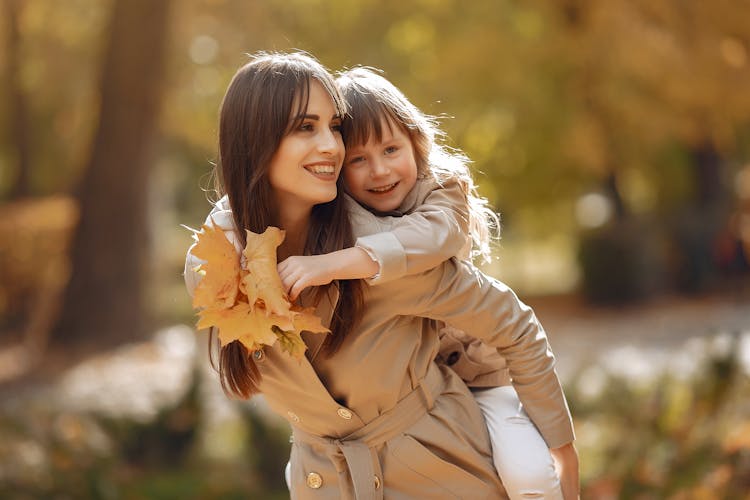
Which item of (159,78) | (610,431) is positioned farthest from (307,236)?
(159,78)

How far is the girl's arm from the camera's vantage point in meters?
2.07

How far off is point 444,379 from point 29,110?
17658mm

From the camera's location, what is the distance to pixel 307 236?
2.34 meters

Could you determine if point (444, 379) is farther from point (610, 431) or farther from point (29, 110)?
point (29, 110)

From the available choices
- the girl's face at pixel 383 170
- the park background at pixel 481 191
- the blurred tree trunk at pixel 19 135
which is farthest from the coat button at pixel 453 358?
the blurred tree trunk at pixel 19 135

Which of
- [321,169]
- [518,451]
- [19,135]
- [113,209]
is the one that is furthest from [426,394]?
[19,135]

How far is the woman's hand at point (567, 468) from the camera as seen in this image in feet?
7.92

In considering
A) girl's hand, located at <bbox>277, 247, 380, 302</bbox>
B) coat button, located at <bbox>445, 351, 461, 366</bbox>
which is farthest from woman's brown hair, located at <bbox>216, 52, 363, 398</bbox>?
coat button, located at <bbox>445, 351, 461, 366</bbox>

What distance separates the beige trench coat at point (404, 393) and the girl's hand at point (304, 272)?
0.49 feet

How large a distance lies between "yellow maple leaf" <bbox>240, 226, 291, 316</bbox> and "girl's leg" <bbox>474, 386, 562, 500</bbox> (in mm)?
731

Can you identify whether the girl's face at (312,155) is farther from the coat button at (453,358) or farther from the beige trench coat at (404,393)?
the coat button at (453,358)

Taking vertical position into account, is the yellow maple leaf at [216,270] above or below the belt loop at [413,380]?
above

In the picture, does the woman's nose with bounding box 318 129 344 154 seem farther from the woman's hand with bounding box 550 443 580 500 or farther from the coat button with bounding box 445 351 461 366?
the woman's hand with bounding box 550 443 580 500

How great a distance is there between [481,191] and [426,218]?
709 cm
